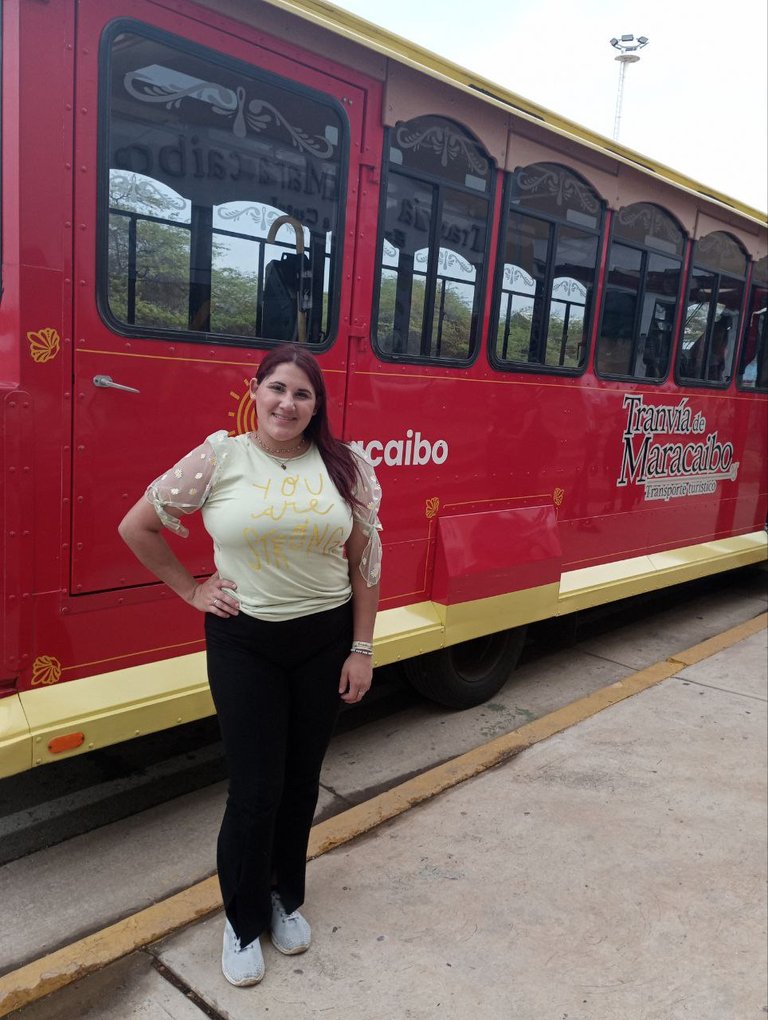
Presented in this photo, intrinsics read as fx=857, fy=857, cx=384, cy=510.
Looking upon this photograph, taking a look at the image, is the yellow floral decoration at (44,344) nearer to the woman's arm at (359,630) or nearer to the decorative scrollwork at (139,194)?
the decorative scrollwork at (139,194)

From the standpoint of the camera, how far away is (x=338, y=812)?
3.46 metres

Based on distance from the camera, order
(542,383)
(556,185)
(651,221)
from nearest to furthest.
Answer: (556,185) < (542,383) < (651,221)

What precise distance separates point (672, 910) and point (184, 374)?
7.92ft

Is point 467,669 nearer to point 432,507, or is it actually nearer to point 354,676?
point 432,507

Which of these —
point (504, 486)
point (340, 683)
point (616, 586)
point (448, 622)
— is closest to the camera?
point (340, 683)

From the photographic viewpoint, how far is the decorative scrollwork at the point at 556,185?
4.05m

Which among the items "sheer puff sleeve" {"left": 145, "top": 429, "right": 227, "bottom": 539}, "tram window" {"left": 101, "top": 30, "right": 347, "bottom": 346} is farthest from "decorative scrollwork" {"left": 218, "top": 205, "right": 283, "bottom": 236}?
Result: "sheer puff sleeve" {"left": 145, "top": 429, "right": 227, "bottom": 539}

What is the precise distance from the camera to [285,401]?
2.12 metres

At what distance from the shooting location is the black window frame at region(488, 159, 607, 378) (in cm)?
399

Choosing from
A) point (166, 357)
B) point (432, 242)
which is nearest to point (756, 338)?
point (432, 242)

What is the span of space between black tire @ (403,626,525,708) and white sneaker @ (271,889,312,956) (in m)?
1.84

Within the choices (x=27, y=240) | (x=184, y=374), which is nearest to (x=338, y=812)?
(x=184, y=374)

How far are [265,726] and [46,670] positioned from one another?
0.91m

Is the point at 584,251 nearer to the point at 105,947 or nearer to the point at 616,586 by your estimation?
the point at 616,586
